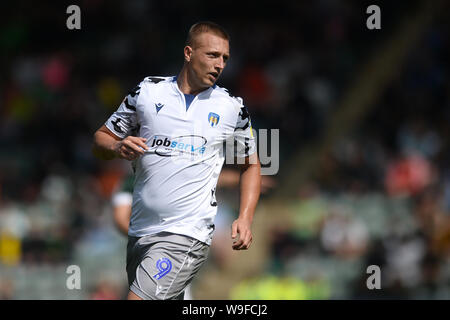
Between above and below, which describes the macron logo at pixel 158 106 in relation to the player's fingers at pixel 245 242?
above

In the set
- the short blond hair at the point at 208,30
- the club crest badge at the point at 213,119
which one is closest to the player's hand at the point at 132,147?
the club crest badge at the point at 213,119

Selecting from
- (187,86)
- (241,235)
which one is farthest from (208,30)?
(241,235)

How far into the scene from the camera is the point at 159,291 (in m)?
5.16

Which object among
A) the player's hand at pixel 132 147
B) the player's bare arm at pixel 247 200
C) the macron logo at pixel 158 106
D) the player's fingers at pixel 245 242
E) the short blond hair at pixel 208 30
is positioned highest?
the short blond hair at pixel 208 30

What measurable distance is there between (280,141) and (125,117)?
8.11 meters

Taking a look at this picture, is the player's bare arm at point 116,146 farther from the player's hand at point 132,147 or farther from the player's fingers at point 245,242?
the player's fingers at point 245,242

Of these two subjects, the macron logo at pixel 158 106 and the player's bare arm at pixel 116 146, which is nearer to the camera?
the player's bare arm at pixel 116 146

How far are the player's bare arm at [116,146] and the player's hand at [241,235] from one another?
0.83 metres

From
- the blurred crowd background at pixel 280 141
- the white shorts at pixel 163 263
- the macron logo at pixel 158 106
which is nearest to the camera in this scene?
the white shorts at pixel 163 263

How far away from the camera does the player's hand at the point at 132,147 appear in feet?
16.2

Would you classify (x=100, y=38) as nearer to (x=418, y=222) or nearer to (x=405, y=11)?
(x=405, y=11)

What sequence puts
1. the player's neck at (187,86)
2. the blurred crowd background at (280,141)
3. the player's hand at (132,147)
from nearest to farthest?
the player's hand at (132,147) < the player's neck at (187,86) < the blurred crowd background at (280,141)

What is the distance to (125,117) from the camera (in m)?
5.51

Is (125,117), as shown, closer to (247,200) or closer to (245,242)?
(247,200)
